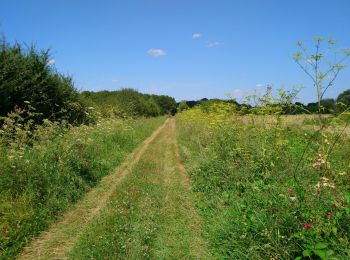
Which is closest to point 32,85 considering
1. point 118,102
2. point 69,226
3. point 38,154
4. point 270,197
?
point 38,154

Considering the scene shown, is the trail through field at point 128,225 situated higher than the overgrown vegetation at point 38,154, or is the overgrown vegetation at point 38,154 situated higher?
the overgrown vegetation at point 38,154

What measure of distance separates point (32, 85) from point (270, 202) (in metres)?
11.5

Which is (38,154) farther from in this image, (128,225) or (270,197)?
(270,197)

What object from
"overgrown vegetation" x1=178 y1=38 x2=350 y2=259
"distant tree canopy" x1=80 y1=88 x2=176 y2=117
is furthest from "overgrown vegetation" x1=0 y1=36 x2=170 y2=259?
"distant tree canopy" x1=80 y1=88 x2=176 y2=117

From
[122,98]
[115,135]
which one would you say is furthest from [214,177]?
[122,98]

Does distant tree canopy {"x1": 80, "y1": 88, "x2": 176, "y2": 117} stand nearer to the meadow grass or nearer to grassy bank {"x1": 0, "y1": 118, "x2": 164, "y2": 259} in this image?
grassy bank {"x1": 0, "y1": 118, "x2": 164, "y2": 259}

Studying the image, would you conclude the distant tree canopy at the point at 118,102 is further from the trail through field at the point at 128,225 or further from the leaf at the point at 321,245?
the leaf at the point at 321,245

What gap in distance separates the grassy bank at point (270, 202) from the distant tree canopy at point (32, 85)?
6.28 meters

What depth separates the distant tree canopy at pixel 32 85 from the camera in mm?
12375

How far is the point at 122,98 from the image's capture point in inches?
1432

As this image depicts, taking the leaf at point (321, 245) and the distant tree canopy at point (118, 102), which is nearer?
the leaf at point (321, 245)

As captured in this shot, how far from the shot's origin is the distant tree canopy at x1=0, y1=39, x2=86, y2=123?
487 inches

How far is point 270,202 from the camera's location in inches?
204

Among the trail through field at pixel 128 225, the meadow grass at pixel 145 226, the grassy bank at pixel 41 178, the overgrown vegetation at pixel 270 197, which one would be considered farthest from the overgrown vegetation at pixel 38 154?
the overgrown vegetation at pixel 270 197
